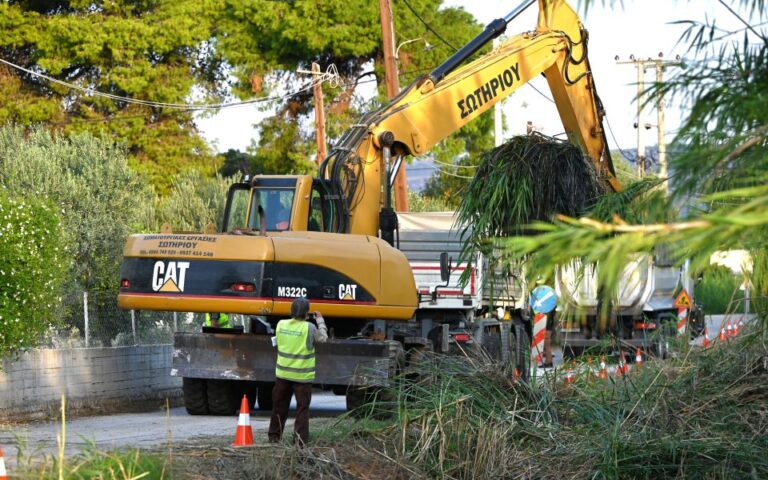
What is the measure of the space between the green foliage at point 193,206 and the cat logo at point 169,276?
52.0ft

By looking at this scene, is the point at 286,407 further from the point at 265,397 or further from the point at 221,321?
the point at 265,397

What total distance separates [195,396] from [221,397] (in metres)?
0.32

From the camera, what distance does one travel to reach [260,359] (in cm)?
1476

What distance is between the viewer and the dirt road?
12230mm

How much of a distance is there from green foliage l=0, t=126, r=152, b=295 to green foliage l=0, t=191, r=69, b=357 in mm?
5119

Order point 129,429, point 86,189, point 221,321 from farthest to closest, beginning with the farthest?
point 86,189
point 221,321
point 129,429

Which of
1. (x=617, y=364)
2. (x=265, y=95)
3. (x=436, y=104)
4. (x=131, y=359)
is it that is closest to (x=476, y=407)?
(x=617, y=364)

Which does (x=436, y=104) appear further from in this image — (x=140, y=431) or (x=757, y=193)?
(x=757, y=193)

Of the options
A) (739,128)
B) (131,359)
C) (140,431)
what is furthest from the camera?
(131,359)

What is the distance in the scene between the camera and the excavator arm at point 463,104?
1612cm

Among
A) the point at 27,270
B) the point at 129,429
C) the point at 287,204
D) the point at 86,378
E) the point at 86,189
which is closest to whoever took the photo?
the point at 129,429

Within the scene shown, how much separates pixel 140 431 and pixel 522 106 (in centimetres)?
3094

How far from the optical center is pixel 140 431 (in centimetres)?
1421

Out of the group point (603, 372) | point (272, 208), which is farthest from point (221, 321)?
point (603, 372)
